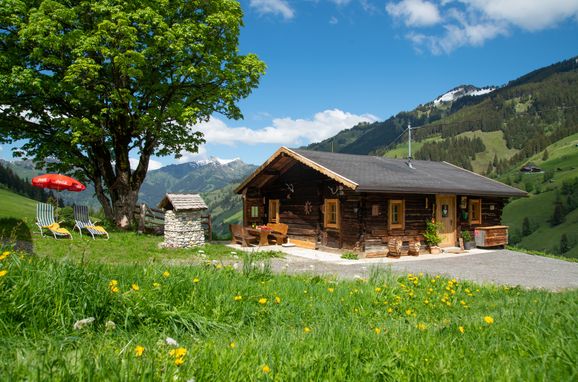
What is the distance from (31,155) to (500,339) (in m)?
22.2

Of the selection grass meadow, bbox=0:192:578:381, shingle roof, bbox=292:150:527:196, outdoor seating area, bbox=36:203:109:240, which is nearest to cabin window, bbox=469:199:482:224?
shingle roof, bbox=292:150:527:196

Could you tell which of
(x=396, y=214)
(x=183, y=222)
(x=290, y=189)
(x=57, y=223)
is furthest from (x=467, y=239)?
(x=57, y=223)

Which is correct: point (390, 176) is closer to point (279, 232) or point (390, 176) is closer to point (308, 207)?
point (308, 207)

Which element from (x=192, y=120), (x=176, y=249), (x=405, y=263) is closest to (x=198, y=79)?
(x=192, y=120)

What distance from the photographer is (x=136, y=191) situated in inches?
850

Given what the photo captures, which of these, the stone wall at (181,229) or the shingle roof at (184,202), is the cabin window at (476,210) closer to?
the shingle roof at (184,202)

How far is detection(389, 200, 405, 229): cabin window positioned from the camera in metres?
17.4

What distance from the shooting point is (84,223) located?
17438mm

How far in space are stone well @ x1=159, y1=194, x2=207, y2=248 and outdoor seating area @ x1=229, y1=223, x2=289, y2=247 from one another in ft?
8.73

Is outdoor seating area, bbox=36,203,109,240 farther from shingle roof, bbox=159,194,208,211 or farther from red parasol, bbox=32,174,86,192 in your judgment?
shingle roof, bbox=159,194,208,211

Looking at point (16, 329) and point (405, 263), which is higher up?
point (16, 329)

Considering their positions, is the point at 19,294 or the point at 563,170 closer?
the point at 19,294

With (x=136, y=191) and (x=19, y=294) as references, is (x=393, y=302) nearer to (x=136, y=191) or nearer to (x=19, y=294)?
(x=19, y=294)

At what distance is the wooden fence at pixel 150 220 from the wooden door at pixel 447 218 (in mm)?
12176
